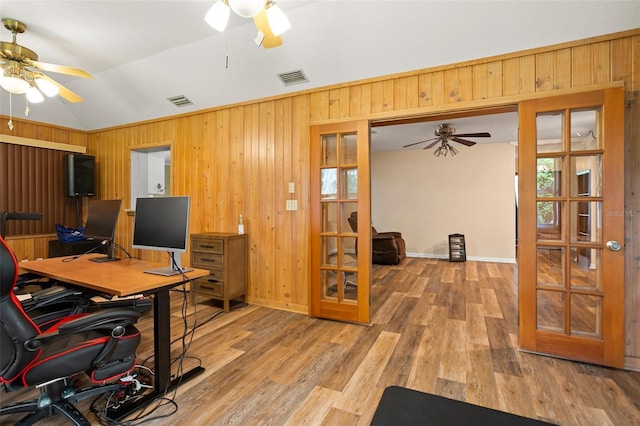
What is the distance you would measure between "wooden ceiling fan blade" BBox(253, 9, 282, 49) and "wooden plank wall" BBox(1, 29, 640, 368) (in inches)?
48.0

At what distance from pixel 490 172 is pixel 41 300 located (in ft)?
23.9

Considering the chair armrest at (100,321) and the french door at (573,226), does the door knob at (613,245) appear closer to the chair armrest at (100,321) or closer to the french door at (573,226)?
the french door at (573,226)

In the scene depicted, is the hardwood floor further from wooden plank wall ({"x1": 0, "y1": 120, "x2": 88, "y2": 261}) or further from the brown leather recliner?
wooden plank wall ({"x1": 0, "y1": 120, "x2": 88, "y2": 261})

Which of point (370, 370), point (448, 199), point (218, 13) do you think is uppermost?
point (218, 13)

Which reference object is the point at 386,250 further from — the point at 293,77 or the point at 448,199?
the point at 293,77

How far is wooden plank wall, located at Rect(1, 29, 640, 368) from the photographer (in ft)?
7.43

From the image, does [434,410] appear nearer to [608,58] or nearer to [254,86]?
[608,58]

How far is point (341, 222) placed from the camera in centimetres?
315

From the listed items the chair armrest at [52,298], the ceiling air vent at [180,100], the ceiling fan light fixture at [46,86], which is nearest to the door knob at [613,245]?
the chair armrest at [52,298]

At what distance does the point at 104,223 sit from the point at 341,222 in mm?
2180

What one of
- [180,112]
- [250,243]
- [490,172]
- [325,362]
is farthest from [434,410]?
[490,172]

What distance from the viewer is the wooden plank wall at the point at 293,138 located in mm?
2266

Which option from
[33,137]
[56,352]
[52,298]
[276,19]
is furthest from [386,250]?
[33,137]

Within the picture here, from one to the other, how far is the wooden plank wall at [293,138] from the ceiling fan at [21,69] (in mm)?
1561
